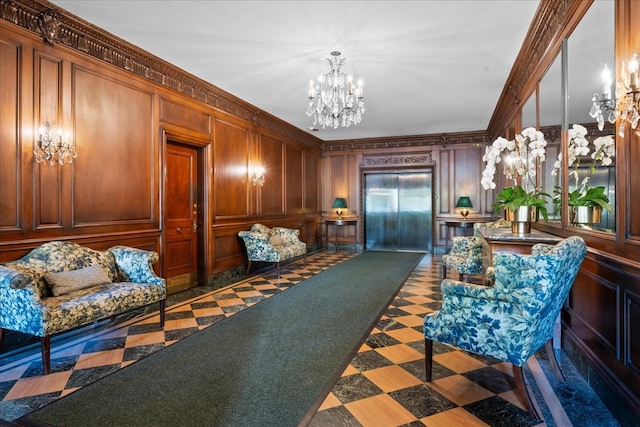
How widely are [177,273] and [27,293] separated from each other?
8.14 ft

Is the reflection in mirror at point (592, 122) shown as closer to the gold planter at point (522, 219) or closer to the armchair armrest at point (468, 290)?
the gold planter at point (522, 219)

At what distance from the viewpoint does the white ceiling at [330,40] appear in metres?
3.21

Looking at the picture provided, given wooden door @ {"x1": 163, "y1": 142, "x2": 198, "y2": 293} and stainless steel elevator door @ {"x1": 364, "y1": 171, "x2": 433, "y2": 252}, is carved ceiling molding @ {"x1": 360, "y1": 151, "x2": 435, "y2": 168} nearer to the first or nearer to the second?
stainless steel elevator door @ {"x1": 364, "y1": 171, "x2": 433, "y2": 252}

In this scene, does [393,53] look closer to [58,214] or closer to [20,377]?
[58,214]

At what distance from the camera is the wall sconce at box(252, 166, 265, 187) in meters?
6.63

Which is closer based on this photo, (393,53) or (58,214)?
(58,214)

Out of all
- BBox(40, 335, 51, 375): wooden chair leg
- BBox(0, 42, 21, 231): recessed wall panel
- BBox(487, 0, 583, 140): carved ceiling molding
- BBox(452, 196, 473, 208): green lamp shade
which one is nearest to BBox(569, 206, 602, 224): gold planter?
BBox(487, 0, 583, 140): carved ceiling molding

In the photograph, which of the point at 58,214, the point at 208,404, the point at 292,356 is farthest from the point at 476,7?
the point at 58,214

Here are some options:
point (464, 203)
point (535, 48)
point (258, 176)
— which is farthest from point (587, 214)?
point (464, 203)

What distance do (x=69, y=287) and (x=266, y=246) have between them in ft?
10.1

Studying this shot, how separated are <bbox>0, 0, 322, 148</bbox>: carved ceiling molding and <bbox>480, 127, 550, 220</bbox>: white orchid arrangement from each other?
394 cm

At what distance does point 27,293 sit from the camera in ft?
8.54

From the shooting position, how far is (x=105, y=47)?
3.84 meters

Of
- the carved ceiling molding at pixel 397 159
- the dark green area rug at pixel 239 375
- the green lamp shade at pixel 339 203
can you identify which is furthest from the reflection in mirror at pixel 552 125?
the green lamp shade at pixel 339 203
